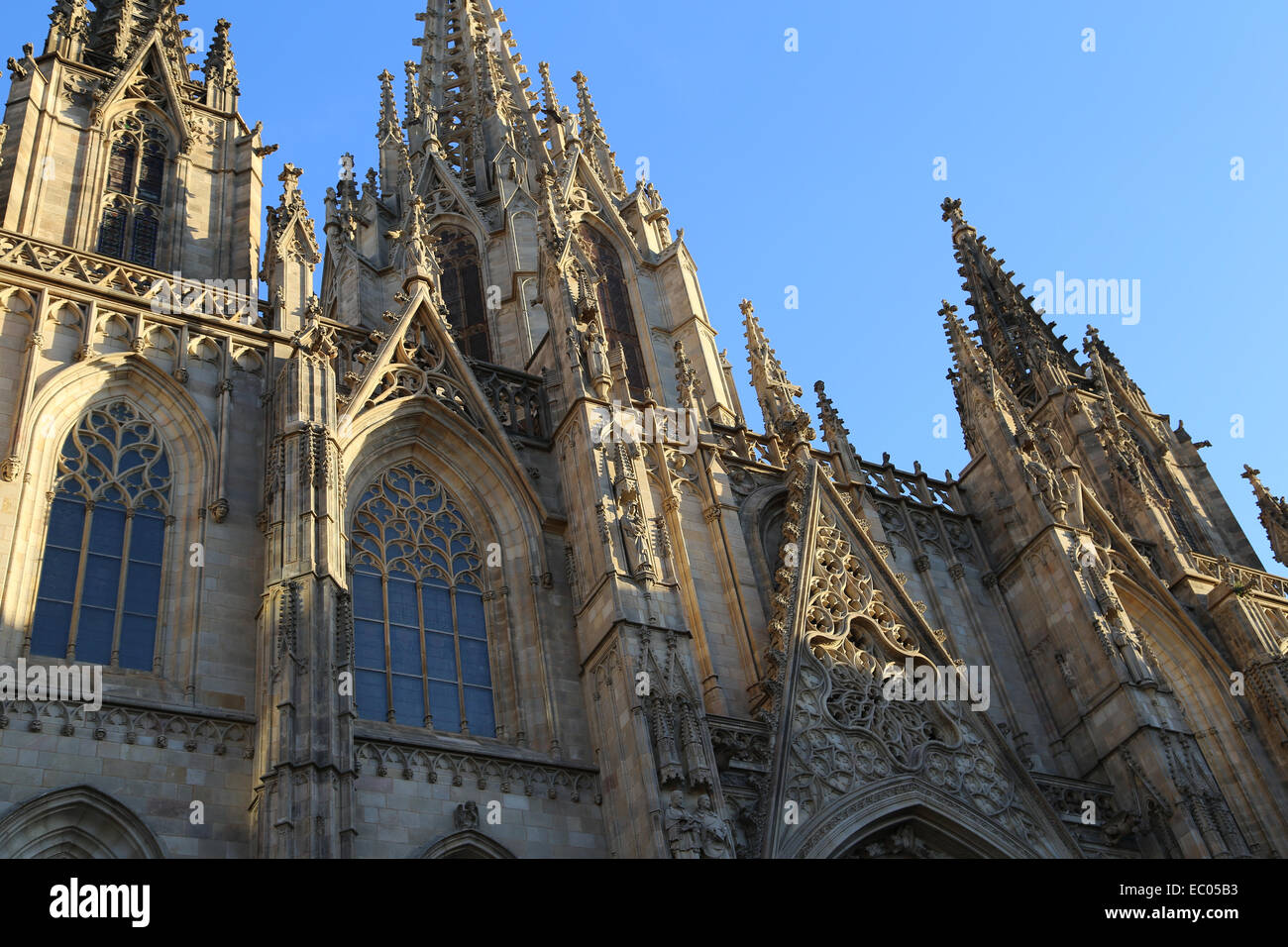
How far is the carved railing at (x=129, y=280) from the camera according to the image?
63.5 feet

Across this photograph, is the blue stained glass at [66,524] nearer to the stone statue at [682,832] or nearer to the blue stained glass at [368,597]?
the blue stained glass at [368,597]

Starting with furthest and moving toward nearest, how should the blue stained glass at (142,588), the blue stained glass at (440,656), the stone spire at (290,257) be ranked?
the stone spire at (290,257), the blue stained glass at (440,656), the blue stained glass at (142,588)

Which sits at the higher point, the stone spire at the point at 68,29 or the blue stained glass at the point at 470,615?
the stone spire at the point at 68,29

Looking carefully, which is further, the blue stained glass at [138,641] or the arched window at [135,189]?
the arched window at [135,189]

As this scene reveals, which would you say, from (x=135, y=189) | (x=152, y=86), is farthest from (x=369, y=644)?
(x=152, y=86)

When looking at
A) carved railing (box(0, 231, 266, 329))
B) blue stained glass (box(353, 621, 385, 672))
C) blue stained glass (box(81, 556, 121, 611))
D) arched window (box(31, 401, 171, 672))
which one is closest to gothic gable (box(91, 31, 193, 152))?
carved railing (box(0, 231, 266, 329))

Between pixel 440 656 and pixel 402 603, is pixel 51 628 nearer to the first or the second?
pixel 402 603

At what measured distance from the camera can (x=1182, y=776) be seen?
19.6 m

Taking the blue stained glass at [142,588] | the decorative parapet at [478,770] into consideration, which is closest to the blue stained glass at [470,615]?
the decorative parapet at [478,770]

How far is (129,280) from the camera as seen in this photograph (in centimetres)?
1983

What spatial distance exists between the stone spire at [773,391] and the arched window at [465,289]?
19.5 feet

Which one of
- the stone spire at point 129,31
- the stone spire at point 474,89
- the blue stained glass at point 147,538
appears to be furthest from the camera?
the stone spire at point 474,89

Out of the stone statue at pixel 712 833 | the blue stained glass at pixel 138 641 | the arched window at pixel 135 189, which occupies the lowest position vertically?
the stone statue at pixel 712 833

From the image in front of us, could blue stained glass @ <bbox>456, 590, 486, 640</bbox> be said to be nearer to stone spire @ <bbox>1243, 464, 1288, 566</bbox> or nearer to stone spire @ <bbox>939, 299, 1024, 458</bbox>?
stone spire @ <bbox>939, 299, 1024, 458</bbox>
